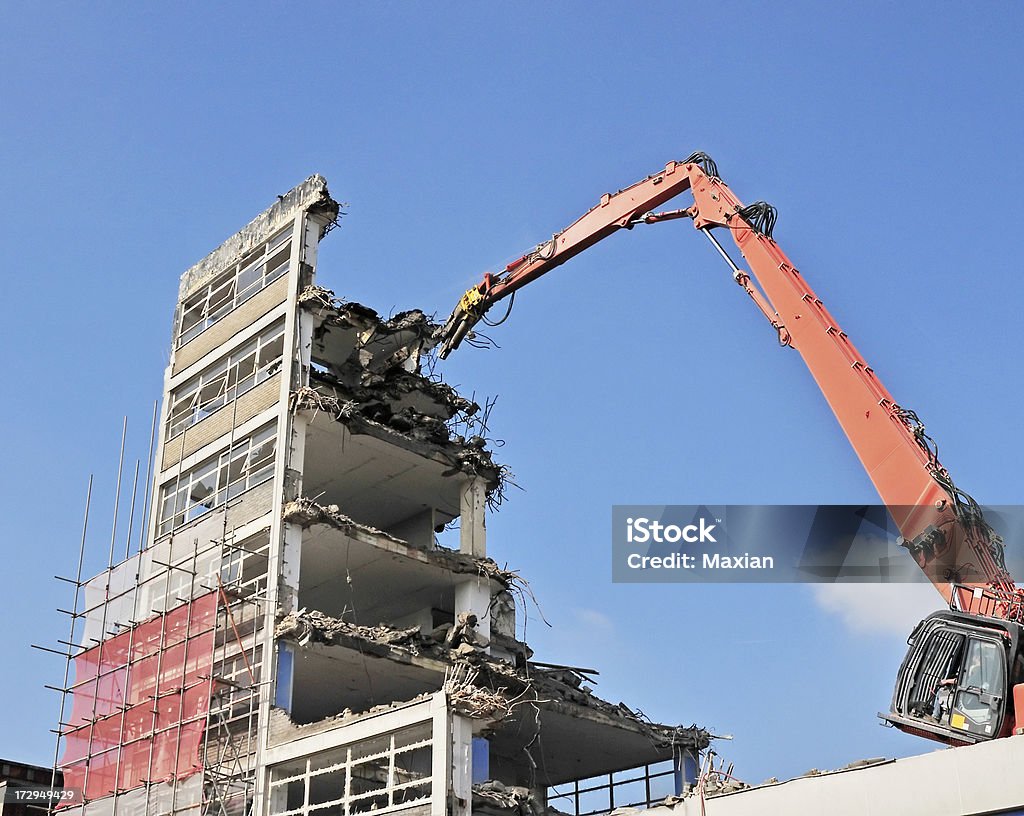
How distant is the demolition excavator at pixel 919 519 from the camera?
856 inches

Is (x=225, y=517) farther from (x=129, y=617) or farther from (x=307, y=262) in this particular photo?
(x=307, y=262)

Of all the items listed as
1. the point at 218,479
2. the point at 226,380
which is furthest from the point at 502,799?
the point at 226,380

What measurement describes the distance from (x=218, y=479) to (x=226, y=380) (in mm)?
3301

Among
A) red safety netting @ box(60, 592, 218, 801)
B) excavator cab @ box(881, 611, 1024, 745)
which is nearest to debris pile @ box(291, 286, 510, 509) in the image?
red safety netting @ box(60, 592, 218, 801)

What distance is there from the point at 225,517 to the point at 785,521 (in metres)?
15.0

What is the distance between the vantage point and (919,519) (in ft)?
78.2

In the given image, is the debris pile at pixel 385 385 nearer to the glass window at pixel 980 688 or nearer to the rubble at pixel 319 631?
the rubble at pixel 319 631

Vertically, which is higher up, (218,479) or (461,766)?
(218,479)

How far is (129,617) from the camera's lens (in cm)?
3512

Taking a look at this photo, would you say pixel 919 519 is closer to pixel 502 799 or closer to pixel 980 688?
pixel 980 688

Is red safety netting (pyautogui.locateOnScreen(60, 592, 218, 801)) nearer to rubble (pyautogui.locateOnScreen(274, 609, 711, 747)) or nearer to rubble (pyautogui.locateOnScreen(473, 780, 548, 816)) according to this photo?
rubble (pyautogui.locateOnScreen(274, 609, 711, 747))

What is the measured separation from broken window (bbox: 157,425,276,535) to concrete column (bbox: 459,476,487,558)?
5.94 m

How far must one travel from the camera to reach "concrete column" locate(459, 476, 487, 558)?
3741 centimetres

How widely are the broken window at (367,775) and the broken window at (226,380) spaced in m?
11.5
